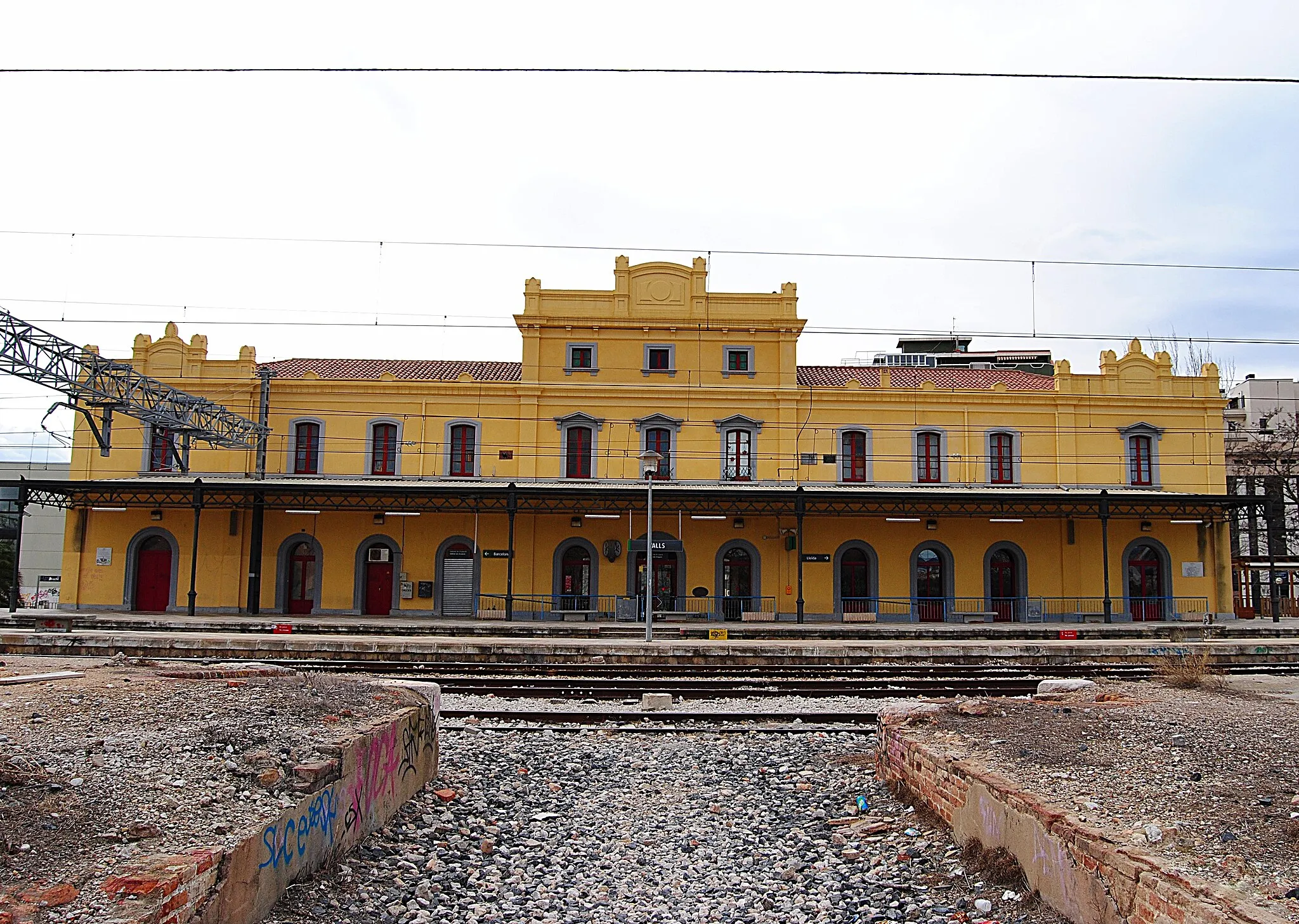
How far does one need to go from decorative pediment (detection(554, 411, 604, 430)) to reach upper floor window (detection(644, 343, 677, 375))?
208 centimetres

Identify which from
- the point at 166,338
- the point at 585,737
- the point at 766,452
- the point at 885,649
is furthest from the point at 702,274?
the point at 585,737

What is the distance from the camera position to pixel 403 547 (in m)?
26.5

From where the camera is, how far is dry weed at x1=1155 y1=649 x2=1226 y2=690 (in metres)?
10.8

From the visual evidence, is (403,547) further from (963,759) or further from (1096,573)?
(963,759)

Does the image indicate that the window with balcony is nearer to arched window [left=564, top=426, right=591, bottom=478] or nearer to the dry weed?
arched window [left=564, top=426, right=591, bottom=478]

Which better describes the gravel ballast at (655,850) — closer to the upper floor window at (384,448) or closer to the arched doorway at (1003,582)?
the upper floor window at (384,448)

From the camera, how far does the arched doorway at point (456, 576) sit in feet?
86.6

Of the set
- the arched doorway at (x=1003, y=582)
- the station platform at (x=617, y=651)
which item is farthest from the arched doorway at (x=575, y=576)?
the arched doorway at (x=1003, y=582)

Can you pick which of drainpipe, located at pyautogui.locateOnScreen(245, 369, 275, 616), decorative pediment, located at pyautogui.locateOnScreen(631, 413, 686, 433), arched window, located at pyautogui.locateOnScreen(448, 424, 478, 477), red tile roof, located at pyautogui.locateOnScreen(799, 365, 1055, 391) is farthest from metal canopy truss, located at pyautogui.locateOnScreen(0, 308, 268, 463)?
red tile roof, located at pyautogui.locateOnScreen(799, 365, 1055, 391)

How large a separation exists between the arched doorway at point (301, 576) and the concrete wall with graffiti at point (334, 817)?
19368 millimetres

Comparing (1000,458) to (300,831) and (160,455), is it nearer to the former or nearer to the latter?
(160,455)

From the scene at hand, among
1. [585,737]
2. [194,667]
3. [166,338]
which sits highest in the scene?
[166,338]

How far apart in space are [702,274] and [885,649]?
45.8 ft

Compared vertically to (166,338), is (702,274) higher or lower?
higher
